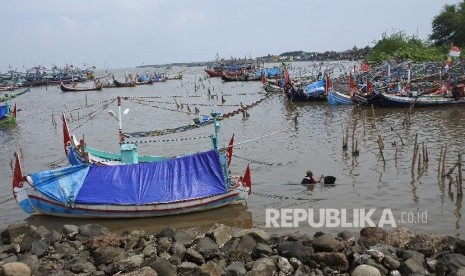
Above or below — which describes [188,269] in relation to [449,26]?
below

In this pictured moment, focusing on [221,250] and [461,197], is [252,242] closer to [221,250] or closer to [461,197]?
[221,250]

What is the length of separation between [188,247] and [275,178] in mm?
8348

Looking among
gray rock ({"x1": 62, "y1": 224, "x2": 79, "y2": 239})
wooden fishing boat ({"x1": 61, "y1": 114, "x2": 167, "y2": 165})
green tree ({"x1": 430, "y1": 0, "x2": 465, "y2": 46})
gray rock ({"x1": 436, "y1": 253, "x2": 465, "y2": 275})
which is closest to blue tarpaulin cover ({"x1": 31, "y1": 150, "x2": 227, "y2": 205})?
wooden fishing boat ({"x1": 61, "y1": 114, "x2": 167, "y2": 165})

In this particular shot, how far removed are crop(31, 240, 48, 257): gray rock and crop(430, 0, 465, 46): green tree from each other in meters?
61.6

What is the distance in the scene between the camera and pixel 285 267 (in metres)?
10.0

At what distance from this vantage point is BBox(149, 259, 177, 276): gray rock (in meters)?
9.63

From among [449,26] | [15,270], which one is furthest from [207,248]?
[449,26]

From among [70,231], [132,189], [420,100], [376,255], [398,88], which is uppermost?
[398,88]

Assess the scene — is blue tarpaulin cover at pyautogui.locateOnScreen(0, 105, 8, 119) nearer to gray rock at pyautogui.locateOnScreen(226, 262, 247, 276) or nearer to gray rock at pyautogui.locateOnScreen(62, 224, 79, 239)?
gray rock at pyautogui.locateOnScreen(62, 224, 79, 239)

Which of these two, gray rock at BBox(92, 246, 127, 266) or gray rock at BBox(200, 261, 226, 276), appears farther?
gray rock at BBox(92, 246, 127, 266)

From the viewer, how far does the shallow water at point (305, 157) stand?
15242 mm

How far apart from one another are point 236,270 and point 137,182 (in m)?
6.49

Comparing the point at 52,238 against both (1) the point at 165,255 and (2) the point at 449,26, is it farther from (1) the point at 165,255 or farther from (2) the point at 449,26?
(2) the point at 449,26

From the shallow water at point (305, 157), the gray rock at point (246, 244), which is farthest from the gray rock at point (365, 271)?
the shallow water at point (305, 157)
